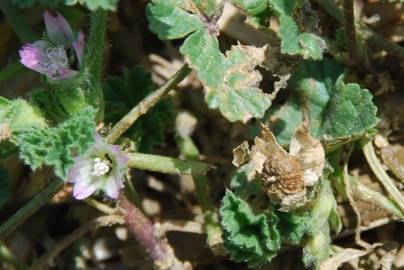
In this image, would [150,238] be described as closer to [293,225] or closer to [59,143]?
[293,225]

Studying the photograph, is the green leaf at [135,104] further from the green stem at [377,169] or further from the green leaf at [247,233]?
the green stem at [377,169]

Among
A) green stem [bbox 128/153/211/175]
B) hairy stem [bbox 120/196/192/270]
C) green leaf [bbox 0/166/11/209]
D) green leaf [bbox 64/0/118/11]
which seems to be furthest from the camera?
green leaf [bbox 0/166/11/209]

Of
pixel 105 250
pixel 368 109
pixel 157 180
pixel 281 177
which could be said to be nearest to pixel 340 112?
pixel 368 109

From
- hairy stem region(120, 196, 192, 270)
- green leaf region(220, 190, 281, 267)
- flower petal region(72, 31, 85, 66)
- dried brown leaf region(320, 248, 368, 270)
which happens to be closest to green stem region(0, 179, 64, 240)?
hairy stem region(120, 196, 192, 270)

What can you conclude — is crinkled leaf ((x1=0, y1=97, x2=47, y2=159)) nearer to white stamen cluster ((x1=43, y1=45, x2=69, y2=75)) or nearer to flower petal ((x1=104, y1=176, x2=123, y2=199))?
white stamen cluster ((x1=43, y1=45, x2=69, y2=75))

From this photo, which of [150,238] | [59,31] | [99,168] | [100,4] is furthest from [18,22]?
[100,4]

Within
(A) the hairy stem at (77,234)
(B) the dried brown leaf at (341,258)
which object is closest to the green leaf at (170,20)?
(A) the hairy stem at (77,234)

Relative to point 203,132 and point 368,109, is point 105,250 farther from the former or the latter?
point 368,109
